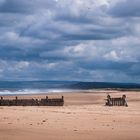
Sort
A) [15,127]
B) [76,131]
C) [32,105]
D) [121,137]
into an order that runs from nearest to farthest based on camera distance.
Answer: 1. [121,137]
2. [76,131]
3. [15,127]
4. [32,105]

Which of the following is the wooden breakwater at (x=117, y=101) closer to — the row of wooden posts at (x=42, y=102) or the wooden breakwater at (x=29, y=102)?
the row of wooden posts at (x=42, y=102)

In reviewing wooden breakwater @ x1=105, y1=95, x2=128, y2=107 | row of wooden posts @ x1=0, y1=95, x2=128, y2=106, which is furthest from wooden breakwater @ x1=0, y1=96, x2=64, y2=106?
wooden breakwater @ x1=105, y1=95, x2=128, y2=107

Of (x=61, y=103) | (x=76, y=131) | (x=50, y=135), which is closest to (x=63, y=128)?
(x=76, y=131)

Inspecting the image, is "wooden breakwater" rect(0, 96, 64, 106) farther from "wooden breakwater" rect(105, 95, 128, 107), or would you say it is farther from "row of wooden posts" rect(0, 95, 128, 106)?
"wooden breakwater" rect(105, 95, 128, 107)

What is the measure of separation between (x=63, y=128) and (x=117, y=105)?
25664 mm

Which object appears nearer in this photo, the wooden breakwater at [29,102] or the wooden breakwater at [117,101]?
the wooden breakwater at [29,102]

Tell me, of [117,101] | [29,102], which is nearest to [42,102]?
[29,102]

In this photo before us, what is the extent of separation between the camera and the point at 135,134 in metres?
19.6

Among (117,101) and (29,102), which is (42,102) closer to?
(29,102)

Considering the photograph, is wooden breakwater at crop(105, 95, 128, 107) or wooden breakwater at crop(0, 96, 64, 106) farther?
wooden breakwater at crop(105, 95, 128, 107)

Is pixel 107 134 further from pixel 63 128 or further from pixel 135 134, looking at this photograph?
pixel 63 128

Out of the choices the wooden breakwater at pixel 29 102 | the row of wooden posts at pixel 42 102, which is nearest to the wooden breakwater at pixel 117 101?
the row of wooden posts at pixel 42 102

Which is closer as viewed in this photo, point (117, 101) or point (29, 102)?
point (29, 102)

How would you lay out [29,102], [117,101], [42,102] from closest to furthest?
1. [29,102]
2. [42,102]
3. [117,101]
